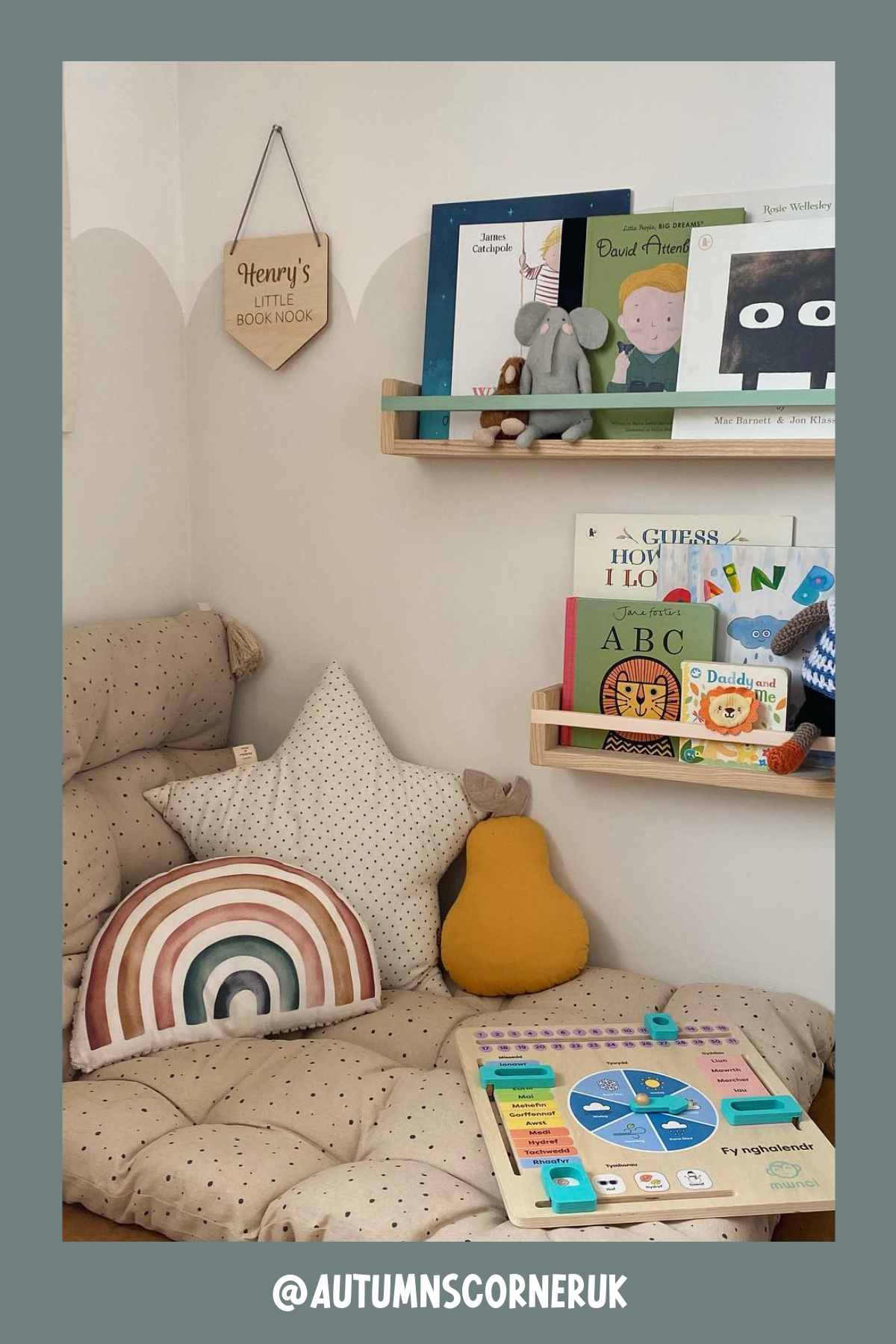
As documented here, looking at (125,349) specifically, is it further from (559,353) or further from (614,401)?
(614,401)

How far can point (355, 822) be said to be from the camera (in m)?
1.82

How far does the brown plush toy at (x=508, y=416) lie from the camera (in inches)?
67.1

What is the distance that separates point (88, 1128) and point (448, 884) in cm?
77

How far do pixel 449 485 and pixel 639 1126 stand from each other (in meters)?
1.02

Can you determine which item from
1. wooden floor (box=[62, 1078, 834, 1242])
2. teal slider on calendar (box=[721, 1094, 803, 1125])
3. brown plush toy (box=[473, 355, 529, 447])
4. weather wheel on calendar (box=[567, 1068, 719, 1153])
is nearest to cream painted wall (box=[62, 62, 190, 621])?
brown plush toy (box=[473, 355, 529, 447])

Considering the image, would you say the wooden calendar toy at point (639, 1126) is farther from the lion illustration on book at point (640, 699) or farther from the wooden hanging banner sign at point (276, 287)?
the wooden hanging banner sign at point (276, 287)

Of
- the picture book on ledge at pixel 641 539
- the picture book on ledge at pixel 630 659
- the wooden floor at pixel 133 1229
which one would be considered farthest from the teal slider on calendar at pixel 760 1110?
the picture book on ledge at pixel 641 539

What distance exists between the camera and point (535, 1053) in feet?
5.01

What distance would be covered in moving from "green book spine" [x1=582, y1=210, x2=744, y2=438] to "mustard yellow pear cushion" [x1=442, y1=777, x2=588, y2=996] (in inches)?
25.8

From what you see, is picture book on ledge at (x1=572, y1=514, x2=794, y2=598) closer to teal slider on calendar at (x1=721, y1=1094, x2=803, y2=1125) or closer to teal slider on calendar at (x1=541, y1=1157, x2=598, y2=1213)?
teal slider on calendar at (x1=721, y1=1094, x2=803, y2=1125)

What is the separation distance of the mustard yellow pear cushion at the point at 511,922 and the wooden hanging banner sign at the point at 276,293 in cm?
88

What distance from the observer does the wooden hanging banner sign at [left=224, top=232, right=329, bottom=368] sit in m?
1.92

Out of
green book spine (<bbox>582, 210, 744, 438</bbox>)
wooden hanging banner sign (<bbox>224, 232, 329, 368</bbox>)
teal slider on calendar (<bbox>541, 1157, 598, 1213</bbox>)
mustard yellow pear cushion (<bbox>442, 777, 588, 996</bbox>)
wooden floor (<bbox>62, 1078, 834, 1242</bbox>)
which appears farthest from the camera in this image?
wooden hanging banner sign (<bbox>224, 232, 329, 368</bbox>)

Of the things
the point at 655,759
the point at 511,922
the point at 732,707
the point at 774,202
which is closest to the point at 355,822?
the point at 511,922
